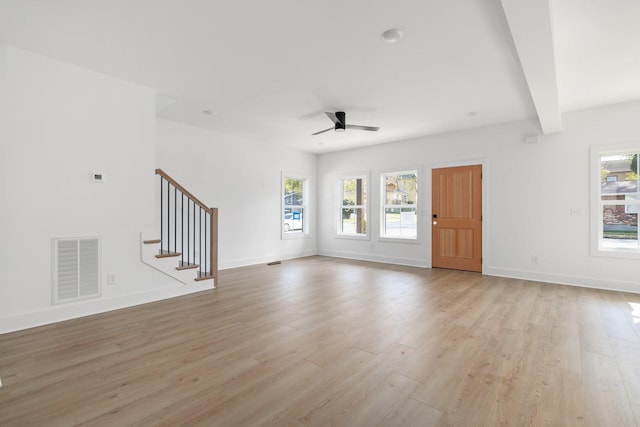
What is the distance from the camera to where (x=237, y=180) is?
6461 mm

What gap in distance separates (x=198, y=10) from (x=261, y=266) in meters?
4.93

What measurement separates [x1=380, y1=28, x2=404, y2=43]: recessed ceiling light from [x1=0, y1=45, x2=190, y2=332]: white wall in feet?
10.1

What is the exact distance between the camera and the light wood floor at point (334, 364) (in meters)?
1.79

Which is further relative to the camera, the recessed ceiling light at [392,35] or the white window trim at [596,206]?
the white window trim at [596,206]

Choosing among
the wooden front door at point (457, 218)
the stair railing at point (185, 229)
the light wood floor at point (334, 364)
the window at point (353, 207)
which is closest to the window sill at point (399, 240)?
the wooden front door at point (457, 218)

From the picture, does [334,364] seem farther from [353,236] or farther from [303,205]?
[303,205]

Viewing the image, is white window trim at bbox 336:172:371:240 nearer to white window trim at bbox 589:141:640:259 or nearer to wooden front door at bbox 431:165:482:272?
wooden front door at bbox 431:165:482:272

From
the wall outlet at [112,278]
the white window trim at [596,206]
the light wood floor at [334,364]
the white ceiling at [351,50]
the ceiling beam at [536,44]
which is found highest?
the white ceiling at [351,50]

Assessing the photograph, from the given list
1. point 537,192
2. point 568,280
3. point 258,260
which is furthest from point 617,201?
point 258,260

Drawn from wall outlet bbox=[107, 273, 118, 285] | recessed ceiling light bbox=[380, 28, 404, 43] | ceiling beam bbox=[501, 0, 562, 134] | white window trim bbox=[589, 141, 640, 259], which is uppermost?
recessed ceiling light bbox=[380, 28, 404, 43]

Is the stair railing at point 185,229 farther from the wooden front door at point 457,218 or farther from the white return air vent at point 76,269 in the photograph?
the wooden front door at point 457,218

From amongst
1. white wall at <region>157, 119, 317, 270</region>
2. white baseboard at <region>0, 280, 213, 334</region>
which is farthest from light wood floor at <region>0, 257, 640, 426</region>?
white wall at <region>157, 119, 317, 270</region>

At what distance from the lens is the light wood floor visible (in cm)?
179

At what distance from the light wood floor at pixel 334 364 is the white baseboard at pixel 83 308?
6.4 inches
